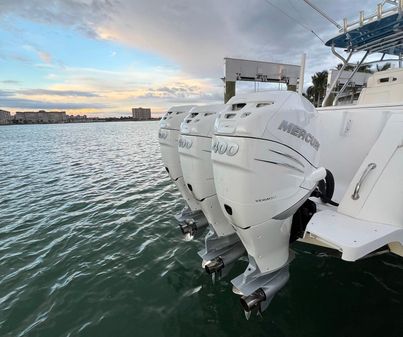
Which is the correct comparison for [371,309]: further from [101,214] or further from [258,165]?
[101,214]

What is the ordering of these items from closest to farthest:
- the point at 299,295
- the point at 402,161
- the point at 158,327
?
1. the point at 402,161
2. the point at 158,327
3. the point at 299,295

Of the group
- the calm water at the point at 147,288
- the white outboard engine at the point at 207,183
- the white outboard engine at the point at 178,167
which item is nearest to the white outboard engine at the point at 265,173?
the white outboard engine at the point at 207,183

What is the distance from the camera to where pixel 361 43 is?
14.5 feet

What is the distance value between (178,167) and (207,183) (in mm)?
741

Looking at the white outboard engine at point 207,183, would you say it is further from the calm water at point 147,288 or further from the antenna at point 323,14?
the antenna at point 323,14

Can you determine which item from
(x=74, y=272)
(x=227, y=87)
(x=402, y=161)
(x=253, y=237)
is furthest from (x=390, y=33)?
(x=74, y=272)

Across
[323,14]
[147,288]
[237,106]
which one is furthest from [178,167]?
[323,14]

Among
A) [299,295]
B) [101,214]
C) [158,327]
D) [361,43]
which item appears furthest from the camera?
[101,214]

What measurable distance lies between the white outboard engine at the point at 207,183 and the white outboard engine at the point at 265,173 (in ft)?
1.35

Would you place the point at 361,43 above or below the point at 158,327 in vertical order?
above

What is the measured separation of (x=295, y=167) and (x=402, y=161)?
693 mm

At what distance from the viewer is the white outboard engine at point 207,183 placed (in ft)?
7.97

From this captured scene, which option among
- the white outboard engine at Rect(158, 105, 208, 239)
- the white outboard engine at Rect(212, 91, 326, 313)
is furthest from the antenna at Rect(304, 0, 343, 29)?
the white outboard engine at Rect(212, 91, 326, 313)

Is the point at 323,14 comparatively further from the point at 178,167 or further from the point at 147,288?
the point at 147,288
